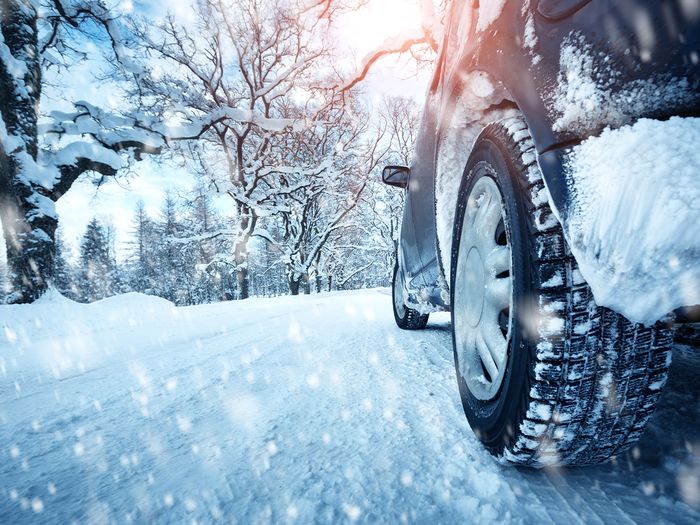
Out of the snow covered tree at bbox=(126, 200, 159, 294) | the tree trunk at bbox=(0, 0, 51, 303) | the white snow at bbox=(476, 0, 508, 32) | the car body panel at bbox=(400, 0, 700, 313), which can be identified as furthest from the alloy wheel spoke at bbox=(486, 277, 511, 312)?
the snow covered tree at bbox=(126, 200, 159, 294)

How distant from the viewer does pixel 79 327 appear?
13.8 feet

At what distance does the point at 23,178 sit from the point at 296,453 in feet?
25.9

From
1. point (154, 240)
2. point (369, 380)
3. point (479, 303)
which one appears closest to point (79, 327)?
point (369, 380)

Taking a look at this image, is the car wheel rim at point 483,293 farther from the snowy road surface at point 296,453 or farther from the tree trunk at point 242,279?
the tree trunk at point 242,279

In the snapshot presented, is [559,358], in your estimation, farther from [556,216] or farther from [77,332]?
[77,332]

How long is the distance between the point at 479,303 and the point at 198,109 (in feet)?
42.2

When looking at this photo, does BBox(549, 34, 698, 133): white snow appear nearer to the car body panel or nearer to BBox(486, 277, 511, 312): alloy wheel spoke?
the car body panel

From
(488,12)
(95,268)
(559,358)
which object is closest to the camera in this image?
(559,358)

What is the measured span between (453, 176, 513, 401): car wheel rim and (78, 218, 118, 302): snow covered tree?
143 feet

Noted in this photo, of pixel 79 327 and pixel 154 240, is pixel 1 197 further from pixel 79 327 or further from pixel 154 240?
pixel 154 240

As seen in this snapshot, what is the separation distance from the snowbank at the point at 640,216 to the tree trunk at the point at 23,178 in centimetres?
786

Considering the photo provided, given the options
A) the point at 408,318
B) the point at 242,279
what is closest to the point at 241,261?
the point at 242,279

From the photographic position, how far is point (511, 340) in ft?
2.78

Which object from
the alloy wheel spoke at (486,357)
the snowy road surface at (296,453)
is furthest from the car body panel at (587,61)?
the snowy road surface at (296,453)
